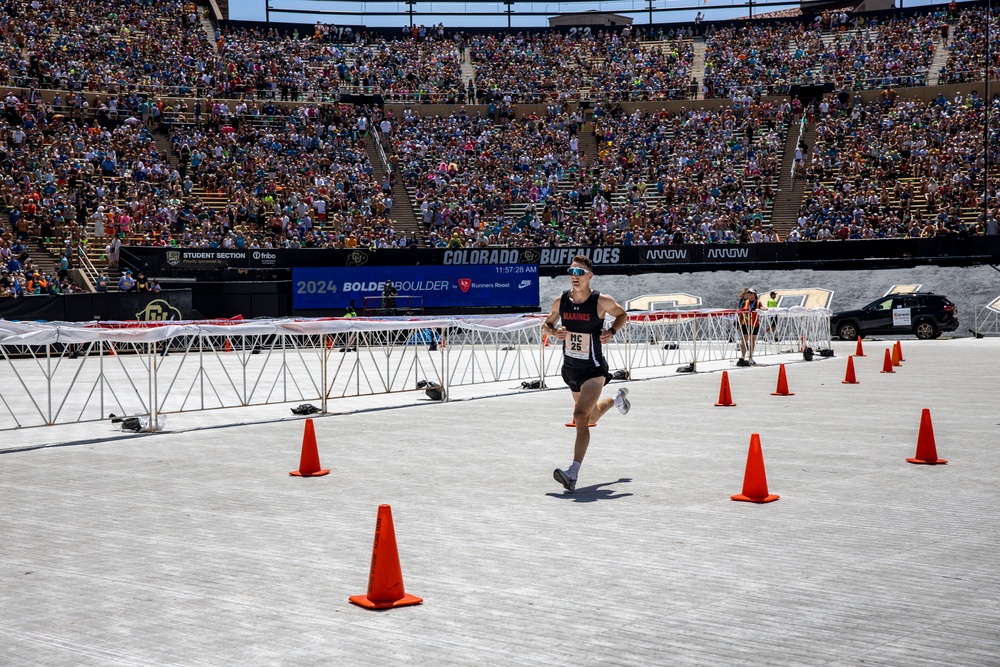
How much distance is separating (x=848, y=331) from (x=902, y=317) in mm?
1940

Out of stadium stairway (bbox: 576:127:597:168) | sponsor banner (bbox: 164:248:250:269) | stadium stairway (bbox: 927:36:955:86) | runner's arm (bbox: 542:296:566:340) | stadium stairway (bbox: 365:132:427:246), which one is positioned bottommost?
runner's arm (bbox: 542:296:566:340)

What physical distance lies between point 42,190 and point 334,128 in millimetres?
14395

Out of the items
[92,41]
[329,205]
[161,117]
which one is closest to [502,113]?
[329,205]

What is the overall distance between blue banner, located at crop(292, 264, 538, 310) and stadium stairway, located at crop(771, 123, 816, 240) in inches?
436

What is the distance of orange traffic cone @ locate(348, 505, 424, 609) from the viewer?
587 cm

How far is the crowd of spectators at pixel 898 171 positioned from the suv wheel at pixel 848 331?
522 centimetres

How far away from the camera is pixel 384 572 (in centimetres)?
588

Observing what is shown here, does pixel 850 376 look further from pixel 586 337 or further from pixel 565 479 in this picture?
pixel 565 479

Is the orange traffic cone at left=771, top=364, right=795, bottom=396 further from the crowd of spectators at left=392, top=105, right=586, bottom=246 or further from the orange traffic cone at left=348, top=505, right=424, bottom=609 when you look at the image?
the crowd of spectators at left=392, top=105, right=586, bottom=246

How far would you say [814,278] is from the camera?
1668 inches

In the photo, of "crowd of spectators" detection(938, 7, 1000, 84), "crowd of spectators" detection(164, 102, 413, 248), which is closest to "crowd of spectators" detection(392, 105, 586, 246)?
"crowd of spectators" detection(164, 102, 413, 248)

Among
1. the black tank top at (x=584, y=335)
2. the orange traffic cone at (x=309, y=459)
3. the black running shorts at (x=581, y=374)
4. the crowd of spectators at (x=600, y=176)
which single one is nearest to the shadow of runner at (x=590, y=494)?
the black running shorts at (x=581, y=374)

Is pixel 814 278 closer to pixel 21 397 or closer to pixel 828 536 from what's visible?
pixel 21 397

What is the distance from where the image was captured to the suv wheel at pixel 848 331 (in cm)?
3881
